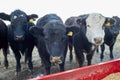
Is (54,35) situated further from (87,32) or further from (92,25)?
(92,25)

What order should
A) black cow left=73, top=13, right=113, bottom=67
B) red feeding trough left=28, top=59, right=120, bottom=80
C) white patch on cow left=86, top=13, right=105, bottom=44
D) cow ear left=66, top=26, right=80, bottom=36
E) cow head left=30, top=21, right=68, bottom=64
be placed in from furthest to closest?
black cow left=73, top=13, right=113, bottom=67 → white patch on cow left=86, top=13, right=105, bottom=44 → cow ear left=66, top=26, right=80, bottom=36 → cow head left=30, top=21, right=68, bottom=64 → red feeding trough left=28, top=59, right=120, bottom=80

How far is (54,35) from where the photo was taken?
Answer: 6043 mm

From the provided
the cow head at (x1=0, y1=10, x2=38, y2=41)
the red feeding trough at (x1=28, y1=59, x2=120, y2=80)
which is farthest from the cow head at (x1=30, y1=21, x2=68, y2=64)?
the red feeding trough at (x1=28, y1=59, x2=120, y2=80)

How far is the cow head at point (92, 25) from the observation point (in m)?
6.65

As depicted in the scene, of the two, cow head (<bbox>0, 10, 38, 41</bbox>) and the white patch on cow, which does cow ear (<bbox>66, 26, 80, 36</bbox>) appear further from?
cow head (<bbox>0, 10, 38, 41</bbox>)

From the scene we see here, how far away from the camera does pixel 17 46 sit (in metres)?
7.34

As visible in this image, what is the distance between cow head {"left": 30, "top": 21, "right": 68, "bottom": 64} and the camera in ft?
19.0

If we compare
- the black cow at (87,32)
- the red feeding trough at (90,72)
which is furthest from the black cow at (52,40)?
the red feeding trough at (90,72)

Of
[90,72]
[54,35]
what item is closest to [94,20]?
[54,35]

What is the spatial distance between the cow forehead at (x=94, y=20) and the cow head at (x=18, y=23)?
50.3 inches

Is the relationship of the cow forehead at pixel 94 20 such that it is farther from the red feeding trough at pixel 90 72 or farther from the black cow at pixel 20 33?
the red feeding trough at pixel 90 72

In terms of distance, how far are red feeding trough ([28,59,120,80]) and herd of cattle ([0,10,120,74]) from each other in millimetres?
1128

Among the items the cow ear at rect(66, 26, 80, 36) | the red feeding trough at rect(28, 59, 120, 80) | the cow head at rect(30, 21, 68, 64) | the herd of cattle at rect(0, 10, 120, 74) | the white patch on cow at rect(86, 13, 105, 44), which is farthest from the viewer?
the white patch on cow at rect(86, 13, 105, 44)

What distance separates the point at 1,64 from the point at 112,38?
10.2 feet
